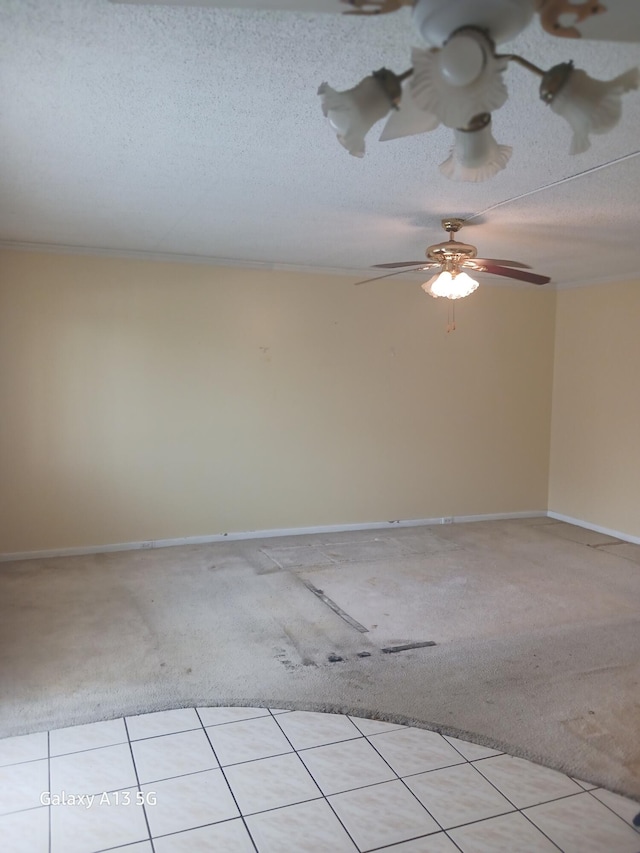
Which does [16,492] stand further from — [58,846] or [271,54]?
[271,54]

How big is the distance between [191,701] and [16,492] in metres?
2.55

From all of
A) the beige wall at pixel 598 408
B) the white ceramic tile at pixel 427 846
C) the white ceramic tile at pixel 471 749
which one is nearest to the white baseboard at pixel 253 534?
the beige wall at pixel 598 408

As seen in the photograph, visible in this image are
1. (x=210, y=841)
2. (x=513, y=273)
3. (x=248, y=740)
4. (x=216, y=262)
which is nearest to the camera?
(x=210, y=841)

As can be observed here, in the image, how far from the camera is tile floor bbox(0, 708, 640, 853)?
2.01 metres

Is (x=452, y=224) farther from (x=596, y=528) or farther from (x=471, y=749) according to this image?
(x=596, y=528)

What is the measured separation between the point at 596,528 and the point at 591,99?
5.03 metres

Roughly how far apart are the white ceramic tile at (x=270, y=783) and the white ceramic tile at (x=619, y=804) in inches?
38.8

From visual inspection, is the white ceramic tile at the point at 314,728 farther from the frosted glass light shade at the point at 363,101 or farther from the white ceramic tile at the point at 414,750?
the frosted glass light shade at the point at 363,101

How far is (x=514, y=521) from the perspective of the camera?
6094mm

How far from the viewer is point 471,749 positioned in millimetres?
2498

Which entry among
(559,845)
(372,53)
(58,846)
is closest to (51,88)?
(372,53)

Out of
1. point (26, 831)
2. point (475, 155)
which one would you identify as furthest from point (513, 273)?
point (26, 831)

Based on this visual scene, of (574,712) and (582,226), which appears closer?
(574,712)

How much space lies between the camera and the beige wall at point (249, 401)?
464cm
